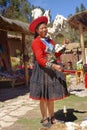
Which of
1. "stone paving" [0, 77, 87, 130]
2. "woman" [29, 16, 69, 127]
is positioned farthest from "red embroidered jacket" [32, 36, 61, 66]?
"stone paving" [0, 77, 87, 130]

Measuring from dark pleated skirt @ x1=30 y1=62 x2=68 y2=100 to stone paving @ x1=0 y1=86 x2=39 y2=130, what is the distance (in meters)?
1.03

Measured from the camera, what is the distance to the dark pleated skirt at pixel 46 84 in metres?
5.18

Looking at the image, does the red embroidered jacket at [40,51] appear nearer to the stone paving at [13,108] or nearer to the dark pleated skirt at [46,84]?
the dark pleated skirt at [46,84]

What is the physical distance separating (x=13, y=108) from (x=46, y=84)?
2.34m

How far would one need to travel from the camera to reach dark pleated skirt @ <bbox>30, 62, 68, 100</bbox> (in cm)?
518

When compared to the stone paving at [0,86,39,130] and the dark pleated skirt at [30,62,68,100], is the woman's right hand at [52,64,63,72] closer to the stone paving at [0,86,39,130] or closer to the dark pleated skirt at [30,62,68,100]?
the dark pleated skirt at [30,62,68,100]

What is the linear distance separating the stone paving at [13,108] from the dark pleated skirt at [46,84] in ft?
3.39

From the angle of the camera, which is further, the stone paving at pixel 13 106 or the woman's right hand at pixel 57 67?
the stone paving at pixel 13 106

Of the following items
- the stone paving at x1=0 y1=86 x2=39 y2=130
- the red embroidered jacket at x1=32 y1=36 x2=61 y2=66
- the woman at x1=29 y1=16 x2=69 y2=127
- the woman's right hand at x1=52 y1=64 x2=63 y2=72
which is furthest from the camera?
the stone paving at x1=0 y1=86 x2=39 y2=130

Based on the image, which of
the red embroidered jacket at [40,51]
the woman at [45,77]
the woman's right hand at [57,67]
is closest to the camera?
the woman's right hand at [57,67]

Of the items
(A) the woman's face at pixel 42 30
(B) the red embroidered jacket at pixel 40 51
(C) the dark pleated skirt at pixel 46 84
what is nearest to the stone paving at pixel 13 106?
(C) the dark pleated skirt at pixel 46 84

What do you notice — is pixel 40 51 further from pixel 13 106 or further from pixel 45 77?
pixel 13 106

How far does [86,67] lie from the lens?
16.7 ft

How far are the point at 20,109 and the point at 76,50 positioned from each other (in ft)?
46.6
